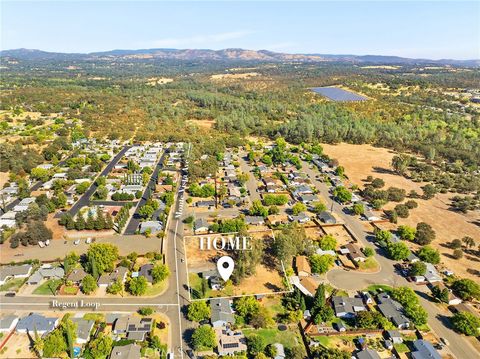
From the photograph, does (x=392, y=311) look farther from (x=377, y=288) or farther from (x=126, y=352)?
(x=126, y=352)

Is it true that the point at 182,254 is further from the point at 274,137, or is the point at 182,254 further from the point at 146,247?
the point at 274,137

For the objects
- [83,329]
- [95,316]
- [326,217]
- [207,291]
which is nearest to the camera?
[83,329]

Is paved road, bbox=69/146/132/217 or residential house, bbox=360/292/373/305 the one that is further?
paved road, bbox=69/146/132/217

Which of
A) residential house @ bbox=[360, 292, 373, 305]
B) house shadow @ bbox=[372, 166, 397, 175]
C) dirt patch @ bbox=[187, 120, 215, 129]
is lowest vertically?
residential house @ bbox=[360, 292, 373, 305]

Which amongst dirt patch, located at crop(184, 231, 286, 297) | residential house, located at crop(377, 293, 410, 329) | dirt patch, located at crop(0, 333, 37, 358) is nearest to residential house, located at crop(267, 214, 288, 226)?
dirt patch, located at crop(184, 231, 286, 297)

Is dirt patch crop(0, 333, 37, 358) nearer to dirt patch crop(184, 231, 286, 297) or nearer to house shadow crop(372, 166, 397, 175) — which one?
dirt patch crop(184, 231, 286, 297)

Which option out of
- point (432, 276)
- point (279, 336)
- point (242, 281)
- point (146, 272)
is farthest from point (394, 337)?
point (146, 272)

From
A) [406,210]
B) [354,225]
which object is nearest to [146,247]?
[354,225]

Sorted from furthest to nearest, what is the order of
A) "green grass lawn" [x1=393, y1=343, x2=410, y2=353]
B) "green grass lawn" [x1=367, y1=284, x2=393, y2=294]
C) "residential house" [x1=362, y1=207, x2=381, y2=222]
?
"residential house" [x1=362, y1=207, x2=381, y2=222]
"green grass lawn" [x1=367, y1=284, x2=393, y2=294]
"green grass lawn" [x1=393, y1=343, x2=410, y2=353]
